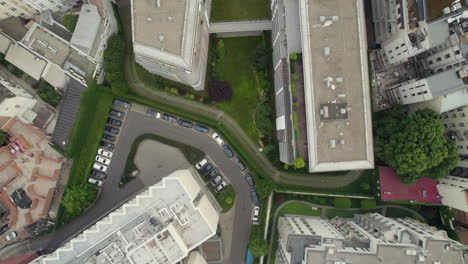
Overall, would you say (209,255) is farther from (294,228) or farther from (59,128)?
(59,128)

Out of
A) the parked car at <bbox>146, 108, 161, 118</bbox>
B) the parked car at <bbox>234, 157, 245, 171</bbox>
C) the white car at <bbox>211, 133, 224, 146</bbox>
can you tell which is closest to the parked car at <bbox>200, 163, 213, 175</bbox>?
the white car at <bbox>211, 133, 224, 146</bbox>

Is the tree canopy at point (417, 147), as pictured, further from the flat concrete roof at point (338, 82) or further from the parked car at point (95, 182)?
the parked car at point (95, 182)

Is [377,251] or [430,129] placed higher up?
[430,129]

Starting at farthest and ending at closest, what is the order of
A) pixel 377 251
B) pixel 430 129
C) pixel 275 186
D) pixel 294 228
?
1. pixel 275 186
2. pixel 294 228
3. pixel 430 129
4. pixel 377 251

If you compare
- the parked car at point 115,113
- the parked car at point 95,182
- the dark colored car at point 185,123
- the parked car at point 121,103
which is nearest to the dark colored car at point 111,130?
the parked car at point 115,113

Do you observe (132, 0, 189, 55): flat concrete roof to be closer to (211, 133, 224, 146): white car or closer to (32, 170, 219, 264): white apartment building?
(211, 133, 224, 146): white car

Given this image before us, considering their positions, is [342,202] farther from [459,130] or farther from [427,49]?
[427,49]

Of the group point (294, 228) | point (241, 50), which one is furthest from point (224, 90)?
point (294, 228)
